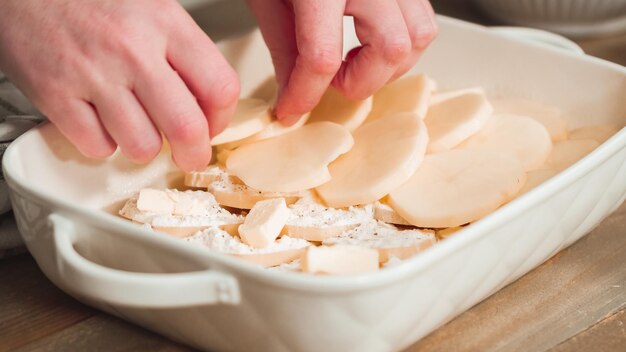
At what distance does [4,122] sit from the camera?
979mm

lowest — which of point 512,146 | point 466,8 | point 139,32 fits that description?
point 466,8

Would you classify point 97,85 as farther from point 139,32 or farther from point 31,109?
point 31,109

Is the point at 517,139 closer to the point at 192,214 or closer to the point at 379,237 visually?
the point at 379,237

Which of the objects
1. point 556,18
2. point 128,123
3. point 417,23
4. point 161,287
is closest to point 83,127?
point 128,123

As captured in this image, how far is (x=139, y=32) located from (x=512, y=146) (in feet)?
1.40

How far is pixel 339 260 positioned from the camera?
73 cm

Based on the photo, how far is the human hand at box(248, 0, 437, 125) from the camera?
0.92 metres

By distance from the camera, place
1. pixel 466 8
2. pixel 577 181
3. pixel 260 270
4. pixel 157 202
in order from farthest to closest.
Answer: pixel 466 8 → pixel 157 202 → pixel 577 181 → pixel 260 270

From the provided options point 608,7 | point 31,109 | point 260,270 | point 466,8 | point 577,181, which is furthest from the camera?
point 466,8

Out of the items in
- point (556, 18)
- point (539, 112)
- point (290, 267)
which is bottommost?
point (556, 18)

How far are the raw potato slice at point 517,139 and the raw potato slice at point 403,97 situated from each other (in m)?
0.07

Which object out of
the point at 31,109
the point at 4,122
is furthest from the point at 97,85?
the point at 31,109

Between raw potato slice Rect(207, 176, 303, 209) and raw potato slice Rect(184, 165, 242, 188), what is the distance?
0.08ft

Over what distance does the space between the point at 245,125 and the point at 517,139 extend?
0.30 metres
